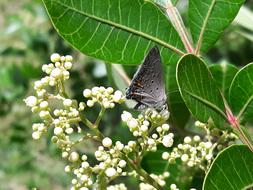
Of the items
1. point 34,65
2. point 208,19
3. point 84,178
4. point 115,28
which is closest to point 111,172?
point 84,178

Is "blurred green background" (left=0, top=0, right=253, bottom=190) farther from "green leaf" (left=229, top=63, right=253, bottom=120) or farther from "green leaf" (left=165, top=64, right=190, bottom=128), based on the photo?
"green leaf" (left=229, top=63, right=253, bottom=120)

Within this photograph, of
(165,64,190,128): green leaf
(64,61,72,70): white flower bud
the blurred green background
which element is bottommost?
the blurred green background

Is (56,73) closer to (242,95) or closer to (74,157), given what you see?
(74,157)

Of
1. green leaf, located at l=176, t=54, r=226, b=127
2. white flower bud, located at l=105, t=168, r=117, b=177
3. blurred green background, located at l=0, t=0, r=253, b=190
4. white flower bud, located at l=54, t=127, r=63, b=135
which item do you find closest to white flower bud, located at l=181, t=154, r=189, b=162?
green leaf, located at l=176, t=54, r=226, b=127

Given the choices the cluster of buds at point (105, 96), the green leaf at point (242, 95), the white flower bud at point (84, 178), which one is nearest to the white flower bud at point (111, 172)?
the white flower bud at point (84, 178)

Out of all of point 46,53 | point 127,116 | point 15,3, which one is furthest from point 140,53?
point 15,3
